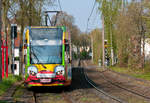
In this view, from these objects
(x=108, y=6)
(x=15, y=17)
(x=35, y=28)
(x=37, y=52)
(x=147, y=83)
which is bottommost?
(x=147, y=83)

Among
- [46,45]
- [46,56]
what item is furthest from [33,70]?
[46,45]

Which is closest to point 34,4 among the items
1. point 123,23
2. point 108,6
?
point 123,23

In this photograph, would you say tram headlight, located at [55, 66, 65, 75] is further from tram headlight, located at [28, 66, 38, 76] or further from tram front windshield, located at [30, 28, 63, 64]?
tram headlight, located at [28, 66, 38, 76]

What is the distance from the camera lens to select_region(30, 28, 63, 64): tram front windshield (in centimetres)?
1462

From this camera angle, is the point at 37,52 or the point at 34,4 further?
the point at 34,4

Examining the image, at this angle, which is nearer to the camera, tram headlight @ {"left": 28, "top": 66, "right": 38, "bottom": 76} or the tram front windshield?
tram headlight @ {"left": 28, "top": 66, "right": 38, "bottom": 76}

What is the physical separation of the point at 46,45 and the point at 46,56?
0.55 meters

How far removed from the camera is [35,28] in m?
15.1

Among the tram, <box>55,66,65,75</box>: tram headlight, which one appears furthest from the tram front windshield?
<box>55,66,65,75</box>: tram headlight

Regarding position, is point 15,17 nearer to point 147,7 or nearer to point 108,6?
point 147,7

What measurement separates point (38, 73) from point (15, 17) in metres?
11.1

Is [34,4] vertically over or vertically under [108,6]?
under

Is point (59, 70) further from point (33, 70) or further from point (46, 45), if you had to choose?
point (46, 45)

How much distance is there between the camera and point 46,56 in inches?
577
